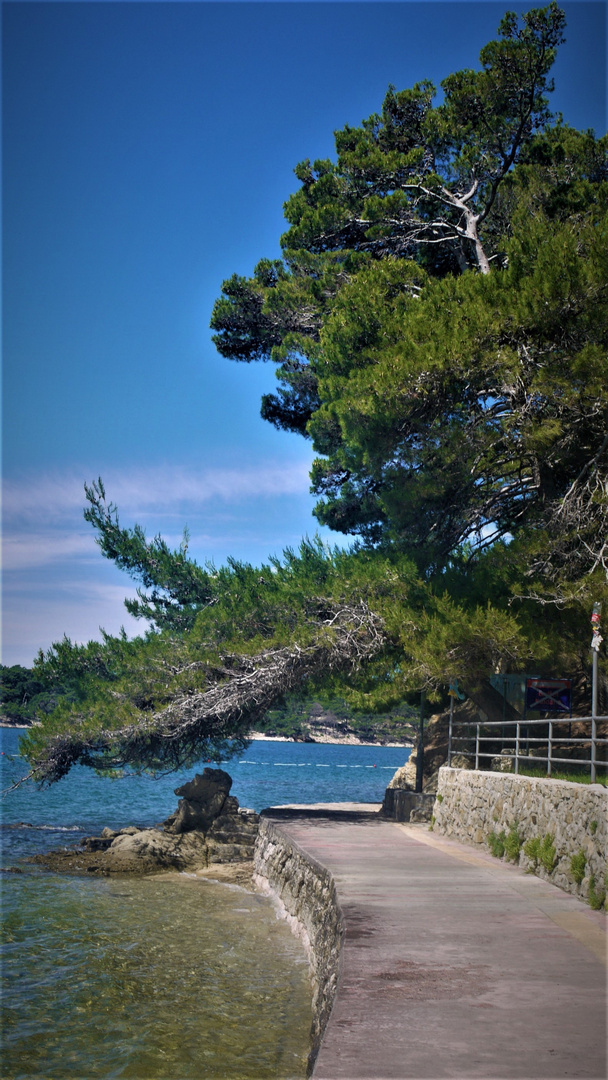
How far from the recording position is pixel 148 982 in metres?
9.42

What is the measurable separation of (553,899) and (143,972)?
4456mm

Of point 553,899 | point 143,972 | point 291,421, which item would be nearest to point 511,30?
point 291,421

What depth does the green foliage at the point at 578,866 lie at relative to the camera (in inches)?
368

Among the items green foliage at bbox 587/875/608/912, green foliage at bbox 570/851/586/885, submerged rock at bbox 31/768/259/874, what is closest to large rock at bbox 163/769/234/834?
submerged rock at bbox 31/768/259/874

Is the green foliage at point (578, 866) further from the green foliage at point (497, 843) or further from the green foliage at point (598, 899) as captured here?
the green foliage at point (497, 843)

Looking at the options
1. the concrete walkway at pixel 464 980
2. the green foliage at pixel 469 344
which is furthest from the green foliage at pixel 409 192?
the concrete walkway at pixel 464 980

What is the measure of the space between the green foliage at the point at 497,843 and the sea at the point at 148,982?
3049 millimetres

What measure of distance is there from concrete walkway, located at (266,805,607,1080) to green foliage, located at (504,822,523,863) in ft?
3.00

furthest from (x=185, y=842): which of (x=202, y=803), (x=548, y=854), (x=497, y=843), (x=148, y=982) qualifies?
(x=548, y=854)

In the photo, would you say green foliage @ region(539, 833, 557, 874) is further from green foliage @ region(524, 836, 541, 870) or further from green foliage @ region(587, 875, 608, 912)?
green foliage @ region(587, 875, 608, 912)

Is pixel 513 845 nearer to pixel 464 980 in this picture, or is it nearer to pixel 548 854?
pixel 548 854

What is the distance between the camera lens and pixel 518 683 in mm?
17625

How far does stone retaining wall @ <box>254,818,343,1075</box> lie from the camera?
7.22 metres

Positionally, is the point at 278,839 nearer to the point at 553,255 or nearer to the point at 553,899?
the point at 553,899
